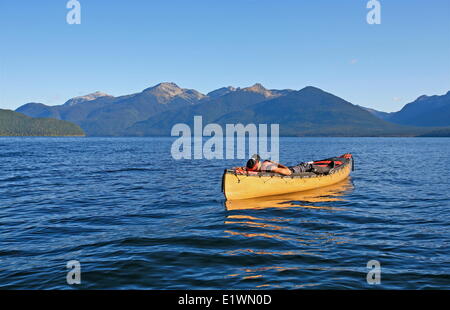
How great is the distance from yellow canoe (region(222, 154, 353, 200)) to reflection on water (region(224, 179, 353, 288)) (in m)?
0.40

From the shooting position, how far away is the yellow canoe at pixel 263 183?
19.2 meters

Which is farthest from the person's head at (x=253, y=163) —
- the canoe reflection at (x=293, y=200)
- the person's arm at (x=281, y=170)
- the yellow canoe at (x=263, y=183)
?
the canoe reflection at (x=293, y=200)

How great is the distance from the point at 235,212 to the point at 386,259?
8364 millimetres

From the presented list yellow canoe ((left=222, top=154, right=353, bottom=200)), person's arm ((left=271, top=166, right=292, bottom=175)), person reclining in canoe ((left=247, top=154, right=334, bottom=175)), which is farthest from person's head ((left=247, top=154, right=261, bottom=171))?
person's arm ((left=271, top=166, right=292, bottom=175))

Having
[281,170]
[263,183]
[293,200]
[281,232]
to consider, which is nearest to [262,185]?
[263,183]

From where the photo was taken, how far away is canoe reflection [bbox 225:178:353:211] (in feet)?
63.5

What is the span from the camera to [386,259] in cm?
1102

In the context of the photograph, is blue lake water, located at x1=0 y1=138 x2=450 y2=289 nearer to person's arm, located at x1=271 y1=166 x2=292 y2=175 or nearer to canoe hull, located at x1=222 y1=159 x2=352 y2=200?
canoe hull, located at x1=222 y1=159 x2=352 y2=200

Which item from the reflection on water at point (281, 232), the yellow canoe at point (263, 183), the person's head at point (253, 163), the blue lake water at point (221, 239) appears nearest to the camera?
the blue lake water at point (221, 239)

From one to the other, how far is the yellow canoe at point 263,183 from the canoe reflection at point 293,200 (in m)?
0.30

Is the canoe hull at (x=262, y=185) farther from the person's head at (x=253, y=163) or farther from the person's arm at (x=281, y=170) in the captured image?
the person's head at (x=253, y=163)

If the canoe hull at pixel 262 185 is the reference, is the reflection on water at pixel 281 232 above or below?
below
